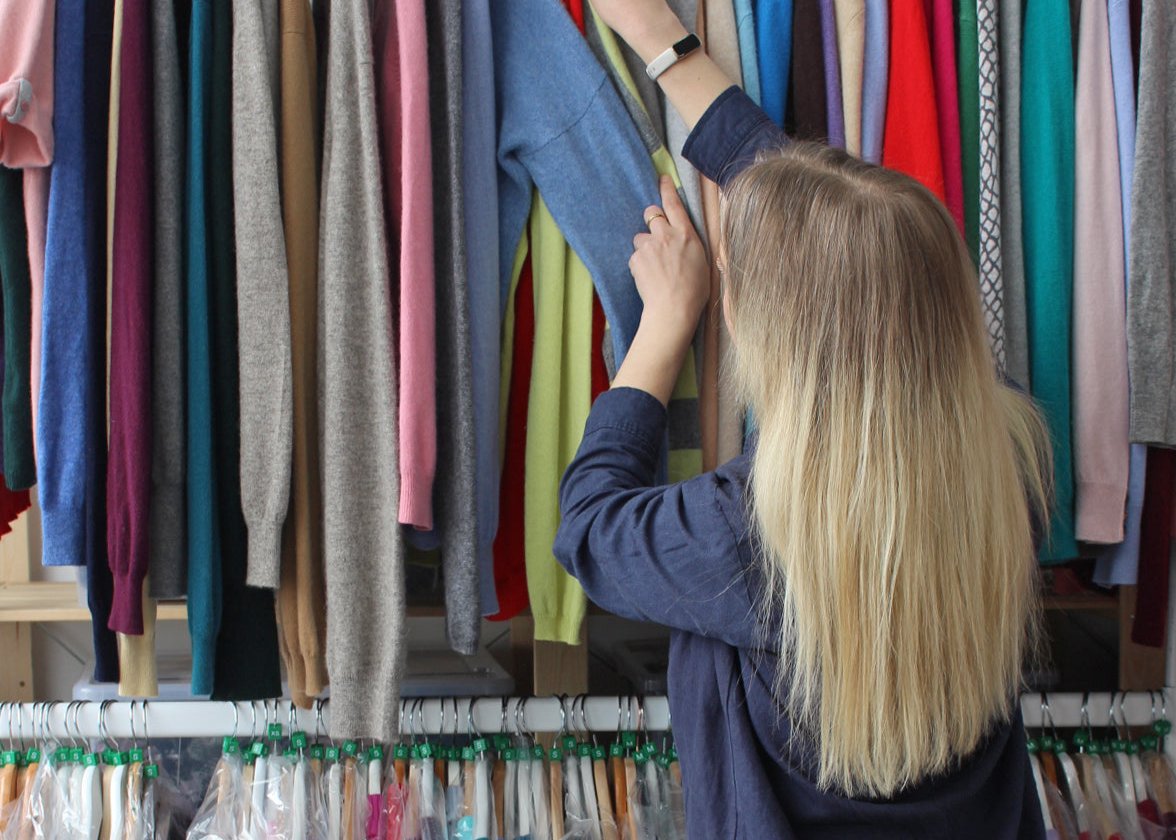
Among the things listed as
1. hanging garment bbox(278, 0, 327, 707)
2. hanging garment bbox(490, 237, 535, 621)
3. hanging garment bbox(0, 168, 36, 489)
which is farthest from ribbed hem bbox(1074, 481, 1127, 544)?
hanging garment bbox(0, 168, 36, 489)

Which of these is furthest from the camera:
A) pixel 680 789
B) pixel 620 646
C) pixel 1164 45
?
pixel 620 646

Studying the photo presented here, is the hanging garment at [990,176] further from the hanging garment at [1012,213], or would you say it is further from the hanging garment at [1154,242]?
the hanging garment at [1154,242]

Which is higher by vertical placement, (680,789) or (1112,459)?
(1112,459)

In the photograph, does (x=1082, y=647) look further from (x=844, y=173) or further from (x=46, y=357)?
(x=46, y=357)

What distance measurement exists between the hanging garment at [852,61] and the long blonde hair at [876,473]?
378 millimetres

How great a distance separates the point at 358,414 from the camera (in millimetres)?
1251

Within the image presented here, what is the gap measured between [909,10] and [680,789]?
1132 mm

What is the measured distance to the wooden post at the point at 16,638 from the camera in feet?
5.96

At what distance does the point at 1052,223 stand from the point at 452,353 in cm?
83

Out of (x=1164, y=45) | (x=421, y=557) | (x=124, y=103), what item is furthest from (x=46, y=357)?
(x=1164, y=45)

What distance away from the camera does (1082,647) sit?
203 cm

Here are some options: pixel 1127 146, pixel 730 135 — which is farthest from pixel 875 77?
pixel 1127 146

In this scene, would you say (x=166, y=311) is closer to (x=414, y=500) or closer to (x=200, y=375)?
(x=200, y=375)

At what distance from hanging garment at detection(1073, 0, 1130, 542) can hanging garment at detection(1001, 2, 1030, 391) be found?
0.27ft
